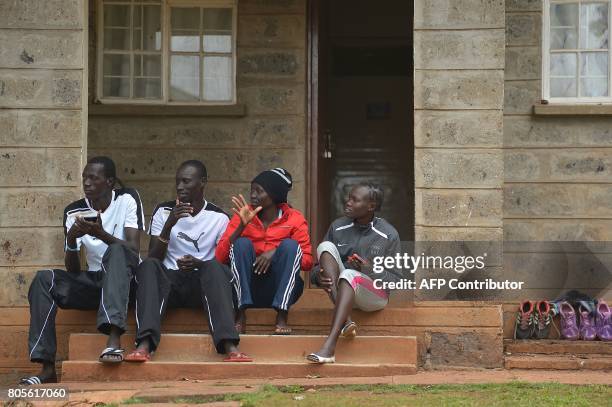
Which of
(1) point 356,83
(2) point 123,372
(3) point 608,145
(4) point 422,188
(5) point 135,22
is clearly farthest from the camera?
(1) point 356,83

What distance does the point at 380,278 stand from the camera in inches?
307

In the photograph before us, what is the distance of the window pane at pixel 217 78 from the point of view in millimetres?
10164

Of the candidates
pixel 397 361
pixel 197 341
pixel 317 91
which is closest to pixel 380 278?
pixel 397 361

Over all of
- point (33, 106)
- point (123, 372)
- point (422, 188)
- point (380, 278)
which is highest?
point (33, 106)

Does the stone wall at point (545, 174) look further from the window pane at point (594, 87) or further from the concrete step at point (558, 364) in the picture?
the concrete step at point (558, 364)

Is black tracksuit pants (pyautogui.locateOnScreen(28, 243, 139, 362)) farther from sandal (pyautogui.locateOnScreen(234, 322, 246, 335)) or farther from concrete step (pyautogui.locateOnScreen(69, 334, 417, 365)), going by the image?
sandal (pyautogui.locateOnScreen(234, 322, 246, 335))

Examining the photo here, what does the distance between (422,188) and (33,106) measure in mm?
3029

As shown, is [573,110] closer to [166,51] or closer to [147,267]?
[166,51]

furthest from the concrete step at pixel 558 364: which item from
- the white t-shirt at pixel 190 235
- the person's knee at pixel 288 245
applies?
the white t-shirt at pixel 190 235

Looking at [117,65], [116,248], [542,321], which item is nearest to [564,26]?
[542,321]

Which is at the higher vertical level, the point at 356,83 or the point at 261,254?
the point at 356,83

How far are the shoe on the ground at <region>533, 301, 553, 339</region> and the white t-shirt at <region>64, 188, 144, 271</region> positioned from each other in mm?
3267

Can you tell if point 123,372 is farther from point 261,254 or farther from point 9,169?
point 9,169

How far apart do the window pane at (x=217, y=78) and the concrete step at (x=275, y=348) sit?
3.12m
